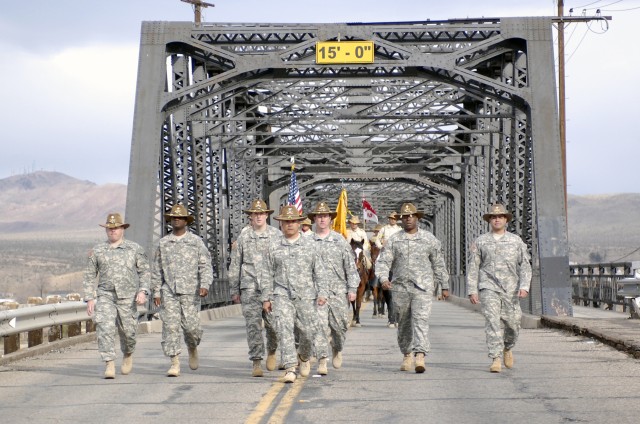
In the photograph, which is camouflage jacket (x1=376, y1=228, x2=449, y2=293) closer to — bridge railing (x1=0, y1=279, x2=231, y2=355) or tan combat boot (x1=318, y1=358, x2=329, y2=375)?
tan combat boot (x1=318, y1=358, x2=329, y2=375)

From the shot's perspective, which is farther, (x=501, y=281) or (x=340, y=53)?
(x=340, y=53)

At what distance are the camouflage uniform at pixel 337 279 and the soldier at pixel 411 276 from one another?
42cm

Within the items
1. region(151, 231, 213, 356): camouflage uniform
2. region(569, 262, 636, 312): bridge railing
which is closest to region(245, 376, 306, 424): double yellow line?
region(151, 231, 213, 356): camouflage uniform

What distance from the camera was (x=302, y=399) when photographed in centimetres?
1134

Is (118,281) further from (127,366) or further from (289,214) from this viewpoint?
(289,214)

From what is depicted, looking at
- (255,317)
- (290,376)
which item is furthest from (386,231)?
(290,376)

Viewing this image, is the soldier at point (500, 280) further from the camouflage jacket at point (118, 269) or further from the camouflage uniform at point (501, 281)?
the camouflage jacket at point (118, 269)

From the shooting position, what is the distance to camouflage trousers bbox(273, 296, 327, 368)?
12906mm

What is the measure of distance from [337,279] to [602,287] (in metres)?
19.5

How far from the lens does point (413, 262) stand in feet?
45.7

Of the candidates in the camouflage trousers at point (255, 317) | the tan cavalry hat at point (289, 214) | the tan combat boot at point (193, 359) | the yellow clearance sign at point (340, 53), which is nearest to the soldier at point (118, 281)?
the tan combat boot at point (193, 359)

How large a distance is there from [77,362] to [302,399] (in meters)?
5.07

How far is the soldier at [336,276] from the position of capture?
1414 centimetres

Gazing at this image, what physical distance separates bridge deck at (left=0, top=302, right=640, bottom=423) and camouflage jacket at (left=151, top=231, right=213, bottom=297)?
95 cm
